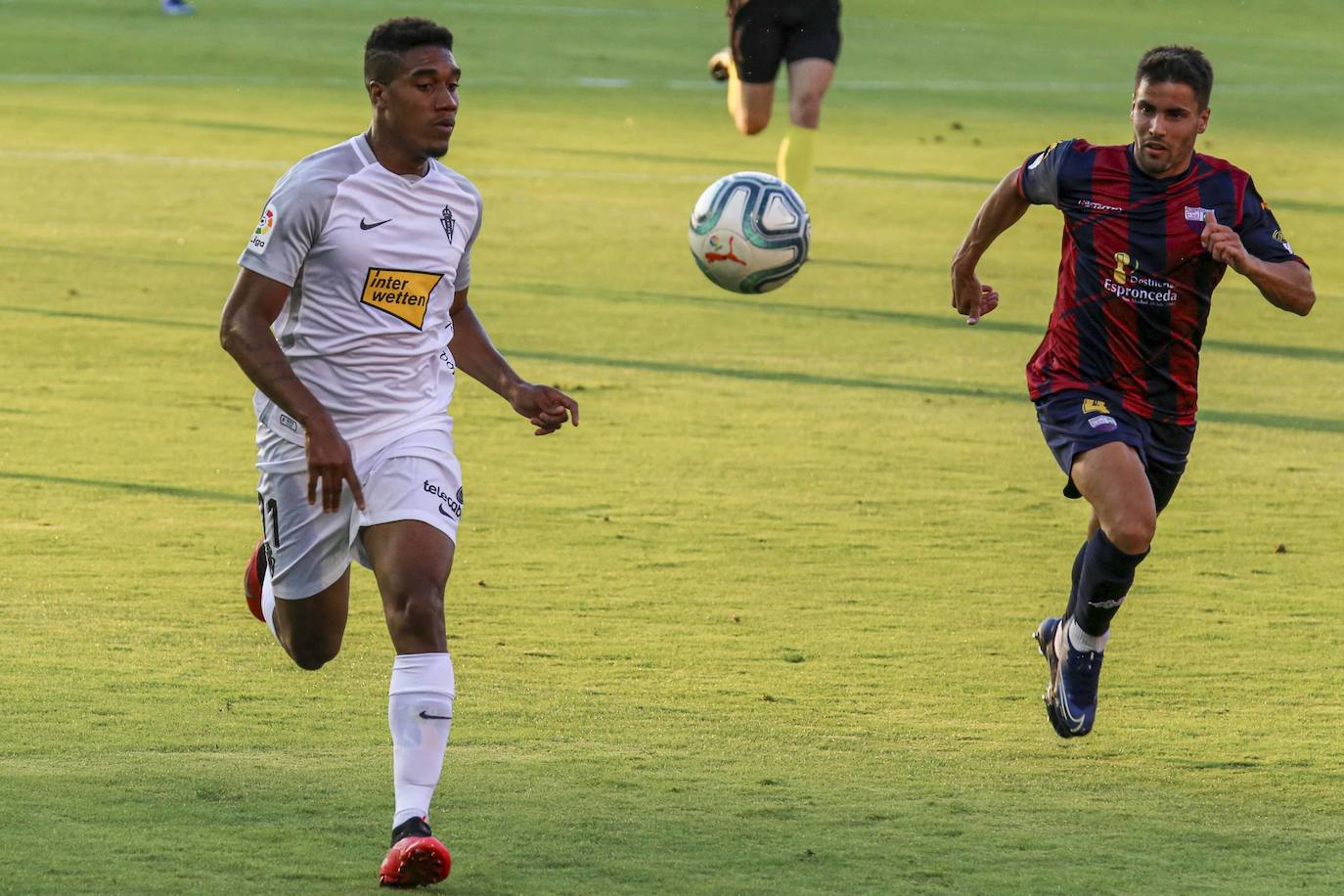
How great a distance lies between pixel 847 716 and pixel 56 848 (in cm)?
→ 250

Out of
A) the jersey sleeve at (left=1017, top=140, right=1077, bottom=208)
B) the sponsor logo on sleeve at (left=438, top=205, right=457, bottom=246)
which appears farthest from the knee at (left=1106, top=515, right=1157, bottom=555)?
the sponsor logo on sleeve at (left=438, top=205, right=457, bottom=246)

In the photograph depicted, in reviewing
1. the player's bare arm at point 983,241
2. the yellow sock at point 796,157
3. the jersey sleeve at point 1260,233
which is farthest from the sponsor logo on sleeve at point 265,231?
the yellow sock at point 796,157

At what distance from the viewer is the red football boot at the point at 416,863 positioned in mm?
5051

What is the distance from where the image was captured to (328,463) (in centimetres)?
542

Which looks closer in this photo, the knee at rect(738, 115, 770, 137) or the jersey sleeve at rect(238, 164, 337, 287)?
the jersey sleeve at rect(238, 164, 337, 287)

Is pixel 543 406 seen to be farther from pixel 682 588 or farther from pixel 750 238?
pixel 750 238

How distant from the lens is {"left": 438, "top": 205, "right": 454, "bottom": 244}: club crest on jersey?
5.96m

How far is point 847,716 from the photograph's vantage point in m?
6.85

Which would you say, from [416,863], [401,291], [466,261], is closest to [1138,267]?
[466,261]

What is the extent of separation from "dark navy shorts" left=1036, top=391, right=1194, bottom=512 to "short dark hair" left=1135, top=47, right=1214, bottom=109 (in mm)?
929

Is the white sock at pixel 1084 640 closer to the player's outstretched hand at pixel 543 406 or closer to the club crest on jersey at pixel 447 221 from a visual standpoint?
the player's outstretched hand at pixel 543 406

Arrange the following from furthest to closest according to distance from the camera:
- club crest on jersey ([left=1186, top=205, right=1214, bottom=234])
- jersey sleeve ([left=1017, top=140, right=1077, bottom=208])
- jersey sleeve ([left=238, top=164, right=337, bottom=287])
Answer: jersey sleeve ([left=1017, top=140, right=1077, bottom=208]) → club crest on jersey ([left=1186, top=205, right=1214, bottom=234]) → jersey sleeve ([left=238, top=164, right=337, bottom=287])

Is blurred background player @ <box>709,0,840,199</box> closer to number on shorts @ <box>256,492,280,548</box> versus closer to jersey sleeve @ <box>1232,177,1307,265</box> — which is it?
jersey sleeve @ <box>1232,177,1307,265</box>

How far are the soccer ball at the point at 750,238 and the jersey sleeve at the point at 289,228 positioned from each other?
3782mm
